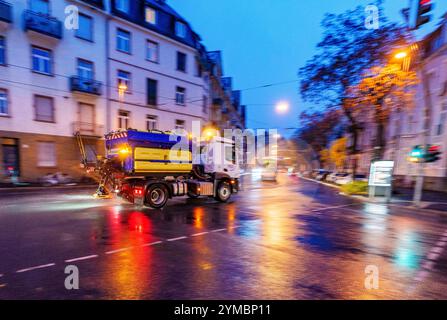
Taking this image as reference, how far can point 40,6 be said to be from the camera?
61.4ft

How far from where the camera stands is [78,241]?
19.1 ft

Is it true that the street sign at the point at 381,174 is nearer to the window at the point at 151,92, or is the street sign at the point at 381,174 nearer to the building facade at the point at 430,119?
the building facade at the point at 430,119

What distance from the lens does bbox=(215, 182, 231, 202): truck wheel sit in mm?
12828

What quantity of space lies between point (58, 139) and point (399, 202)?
23.8 metres

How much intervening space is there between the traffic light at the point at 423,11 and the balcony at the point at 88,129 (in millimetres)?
21439

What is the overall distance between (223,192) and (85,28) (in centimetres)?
1885

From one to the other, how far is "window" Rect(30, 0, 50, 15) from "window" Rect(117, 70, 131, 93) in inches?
255

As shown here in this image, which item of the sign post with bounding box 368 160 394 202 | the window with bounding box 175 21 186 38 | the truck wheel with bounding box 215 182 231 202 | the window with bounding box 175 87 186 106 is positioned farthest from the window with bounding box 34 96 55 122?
the sign post with bounding box 368 160 394 202

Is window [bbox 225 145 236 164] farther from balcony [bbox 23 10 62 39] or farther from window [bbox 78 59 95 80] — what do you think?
balcony [bbox 23 10 62 39]

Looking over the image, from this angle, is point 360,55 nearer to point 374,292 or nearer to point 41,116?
point 374,292

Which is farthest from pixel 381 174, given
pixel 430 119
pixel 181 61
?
pixel 181 61

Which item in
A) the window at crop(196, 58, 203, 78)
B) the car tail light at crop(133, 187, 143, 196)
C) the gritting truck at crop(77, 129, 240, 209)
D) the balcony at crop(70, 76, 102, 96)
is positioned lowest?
the car tail light at crop(133, 187, 143, 196)

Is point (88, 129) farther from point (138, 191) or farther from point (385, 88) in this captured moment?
point (385, 88)

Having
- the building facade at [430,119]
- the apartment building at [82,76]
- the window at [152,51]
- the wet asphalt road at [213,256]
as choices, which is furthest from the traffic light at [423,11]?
the window at [152,51]
